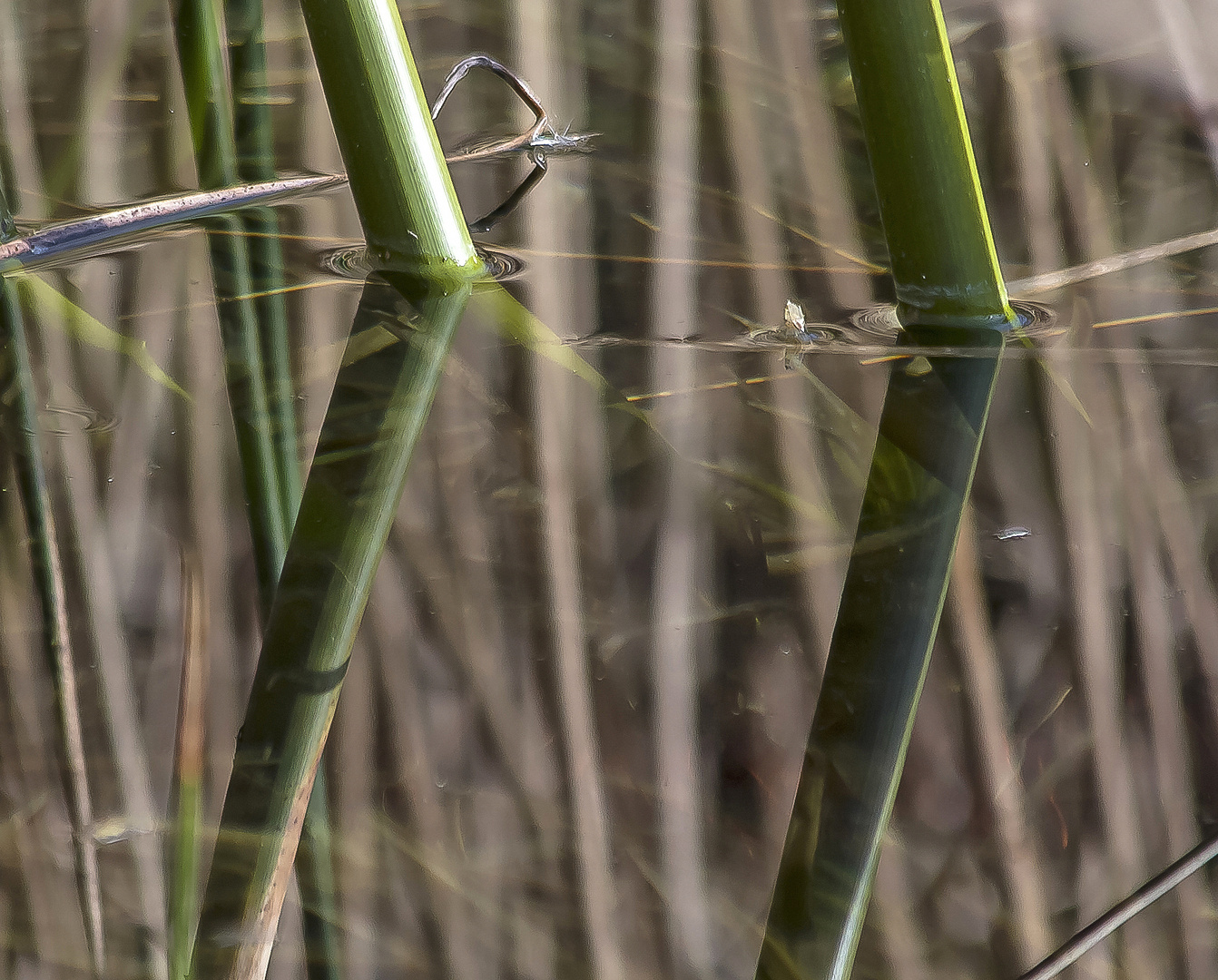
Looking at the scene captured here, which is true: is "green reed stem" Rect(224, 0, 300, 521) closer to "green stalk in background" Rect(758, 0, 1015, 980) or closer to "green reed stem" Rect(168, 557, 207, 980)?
"green reed stem" Rect(168, 557, 207, 980)

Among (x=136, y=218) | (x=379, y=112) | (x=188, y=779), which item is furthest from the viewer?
(x=136, y=218)

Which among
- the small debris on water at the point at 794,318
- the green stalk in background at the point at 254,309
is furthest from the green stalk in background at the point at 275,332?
the small debris on water at the point at 794,318

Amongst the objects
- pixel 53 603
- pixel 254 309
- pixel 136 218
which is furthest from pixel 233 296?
pixel 53 603

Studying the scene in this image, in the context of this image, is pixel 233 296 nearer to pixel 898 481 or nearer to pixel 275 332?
pixel 275 332

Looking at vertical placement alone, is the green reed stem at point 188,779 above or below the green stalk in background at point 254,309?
below

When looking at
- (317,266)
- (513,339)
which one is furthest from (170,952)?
(317,266)

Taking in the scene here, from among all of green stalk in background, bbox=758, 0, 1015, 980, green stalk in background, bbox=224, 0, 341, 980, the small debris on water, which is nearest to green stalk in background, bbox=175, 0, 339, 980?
green stalk in background, bbox=224, 0, 341, 980

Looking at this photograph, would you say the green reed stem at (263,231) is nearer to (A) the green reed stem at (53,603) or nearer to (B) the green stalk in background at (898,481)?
(A) the green reed stem at (53,603)
